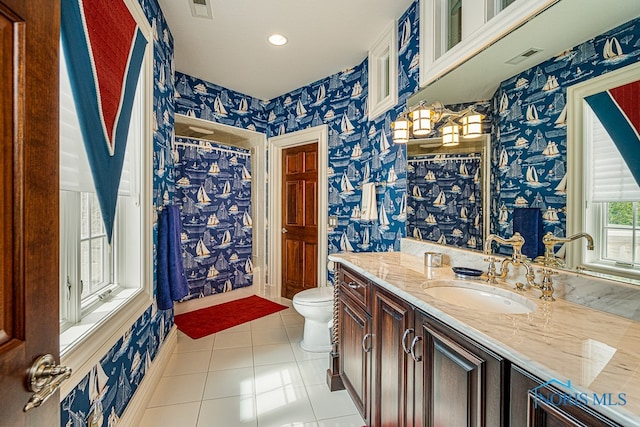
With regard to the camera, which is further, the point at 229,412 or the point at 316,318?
the point at 316,318

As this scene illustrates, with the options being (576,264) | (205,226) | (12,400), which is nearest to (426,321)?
(576,264)

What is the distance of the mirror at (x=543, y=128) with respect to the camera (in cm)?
99

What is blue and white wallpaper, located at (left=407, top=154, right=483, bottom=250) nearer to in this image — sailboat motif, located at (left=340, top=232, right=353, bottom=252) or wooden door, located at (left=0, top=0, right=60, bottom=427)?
sailboat motif, located at (left=340, top=232, right=353, bottom=252)

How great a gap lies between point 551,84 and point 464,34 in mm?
687

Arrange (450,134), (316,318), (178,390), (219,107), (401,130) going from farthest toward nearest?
(219,107), (316,318), (401,130), (178,390), (450,134)

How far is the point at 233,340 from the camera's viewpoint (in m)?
2.72

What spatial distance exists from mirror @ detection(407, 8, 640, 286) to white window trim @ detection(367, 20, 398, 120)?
96cm

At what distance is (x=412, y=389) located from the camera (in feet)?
3.76

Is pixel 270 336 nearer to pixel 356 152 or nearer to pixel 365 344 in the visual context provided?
pixel 365 344

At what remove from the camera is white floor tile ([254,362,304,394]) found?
2041mm

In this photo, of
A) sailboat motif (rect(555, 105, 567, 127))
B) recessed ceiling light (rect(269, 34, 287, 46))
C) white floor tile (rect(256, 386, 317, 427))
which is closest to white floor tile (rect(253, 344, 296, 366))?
white floor tile (rect(256, 386, 317, 427))

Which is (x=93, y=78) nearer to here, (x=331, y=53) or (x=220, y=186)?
(x=331, y=53)

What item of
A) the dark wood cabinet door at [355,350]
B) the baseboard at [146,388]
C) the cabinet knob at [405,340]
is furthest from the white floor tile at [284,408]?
the cabinet knob at [405,340]

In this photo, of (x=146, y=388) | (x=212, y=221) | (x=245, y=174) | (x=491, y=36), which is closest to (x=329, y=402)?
(x=146, y=388)
